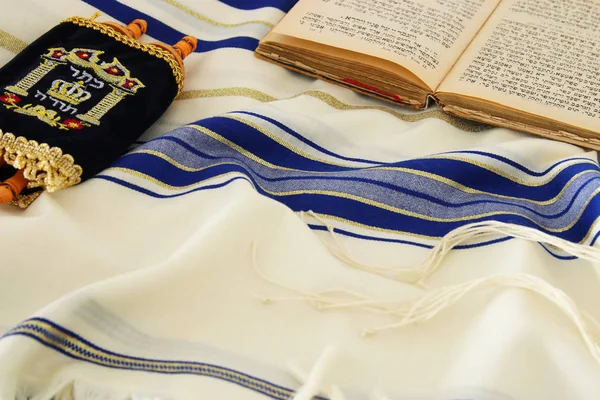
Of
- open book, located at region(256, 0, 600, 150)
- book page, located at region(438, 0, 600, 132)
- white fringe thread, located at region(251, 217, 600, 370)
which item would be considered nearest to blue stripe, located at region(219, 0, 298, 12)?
open book, located at region(256, 0, 600, 150)

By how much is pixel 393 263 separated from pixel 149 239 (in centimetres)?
23

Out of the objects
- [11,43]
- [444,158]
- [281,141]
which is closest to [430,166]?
[444,158]

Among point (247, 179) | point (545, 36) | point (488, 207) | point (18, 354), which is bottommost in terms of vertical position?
point (18, 354)

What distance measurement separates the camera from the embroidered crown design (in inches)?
26.4

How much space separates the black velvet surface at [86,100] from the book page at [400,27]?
22cm

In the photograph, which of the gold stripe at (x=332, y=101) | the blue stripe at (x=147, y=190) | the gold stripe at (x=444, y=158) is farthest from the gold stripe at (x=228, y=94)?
the blue stripe at (x=147, y=190)

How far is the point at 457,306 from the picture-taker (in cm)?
54

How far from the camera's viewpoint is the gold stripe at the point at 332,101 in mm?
794

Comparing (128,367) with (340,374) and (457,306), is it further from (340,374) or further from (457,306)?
(457,306)

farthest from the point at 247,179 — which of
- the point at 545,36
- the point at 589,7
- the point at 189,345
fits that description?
the point at 589,7

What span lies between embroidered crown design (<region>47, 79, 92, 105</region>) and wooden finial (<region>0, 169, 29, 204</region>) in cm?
10

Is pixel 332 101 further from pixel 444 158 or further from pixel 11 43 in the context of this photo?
pixel 11 43

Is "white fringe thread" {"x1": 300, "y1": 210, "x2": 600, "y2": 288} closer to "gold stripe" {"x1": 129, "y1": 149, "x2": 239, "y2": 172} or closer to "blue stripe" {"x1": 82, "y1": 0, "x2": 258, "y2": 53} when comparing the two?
"gold stripe" {"x1": 129, "y1": 149, "x2": 239, "y2": 172}

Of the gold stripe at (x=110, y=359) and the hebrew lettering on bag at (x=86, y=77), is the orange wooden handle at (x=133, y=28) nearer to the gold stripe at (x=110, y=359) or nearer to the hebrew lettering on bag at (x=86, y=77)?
the hebrew lettering on bag at (x=86, y=77)
